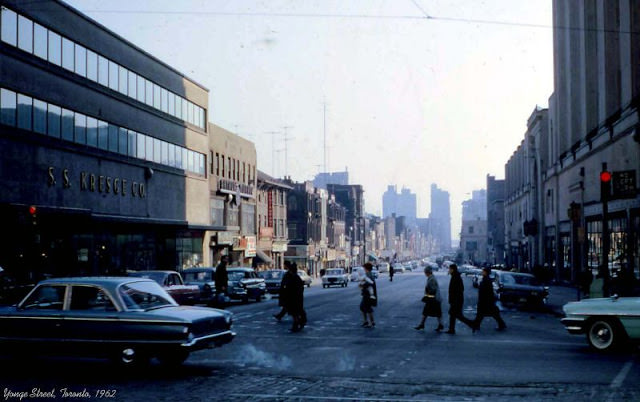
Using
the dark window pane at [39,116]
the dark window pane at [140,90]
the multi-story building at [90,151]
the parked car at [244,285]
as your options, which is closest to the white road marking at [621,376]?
the multi-story building at [90,151]

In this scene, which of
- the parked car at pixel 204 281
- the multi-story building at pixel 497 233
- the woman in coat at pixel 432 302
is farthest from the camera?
the multi-story building at pixel 497 233

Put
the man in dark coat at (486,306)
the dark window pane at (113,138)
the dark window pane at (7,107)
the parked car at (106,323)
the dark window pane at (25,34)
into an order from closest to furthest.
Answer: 1. the parked car at (106,323)
2. the man in dark coat at (486,306)
3. the dark window pane at (7,107)
4. the dark window pane at (25,34)
5. the dark window pane at (113,138)

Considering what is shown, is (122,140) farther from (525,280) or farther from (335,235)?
(335,235)

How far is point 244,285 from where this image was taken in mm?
37031

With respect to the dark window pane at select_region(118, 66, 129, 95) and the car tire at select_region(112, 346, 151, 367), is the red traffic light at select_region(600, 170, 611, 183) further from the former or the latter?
the dark window pane at select_region(118, 66, 129, 95)

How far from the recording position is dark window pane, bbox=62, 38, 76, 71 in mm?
40844

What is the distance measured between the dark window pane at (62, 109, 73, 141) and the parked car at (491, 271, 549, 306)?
22998 mm

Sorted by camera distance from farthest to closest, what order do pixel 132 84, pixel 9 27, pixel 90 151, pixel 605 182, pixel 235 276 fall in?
pixel 132 84
pixel 90 151
pixel 235 276
pixel 9 27
pixel 605 182

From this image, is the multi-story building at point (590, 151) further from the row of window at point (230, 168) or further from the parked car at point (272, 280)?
the row of window at point (230, 168)

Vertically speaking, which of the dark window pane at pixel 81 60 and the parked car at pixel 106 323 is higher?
the dark window pane at pixel 81 60

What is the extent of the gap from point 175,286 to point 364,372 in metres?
15.7

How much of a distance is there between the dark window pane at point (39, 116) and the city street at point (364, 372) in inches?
863

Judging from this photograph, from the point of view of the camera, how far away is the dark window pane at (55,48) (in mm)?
39406

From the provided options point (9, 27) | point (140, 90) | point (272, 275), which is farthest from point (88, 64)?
point (272, 275)
